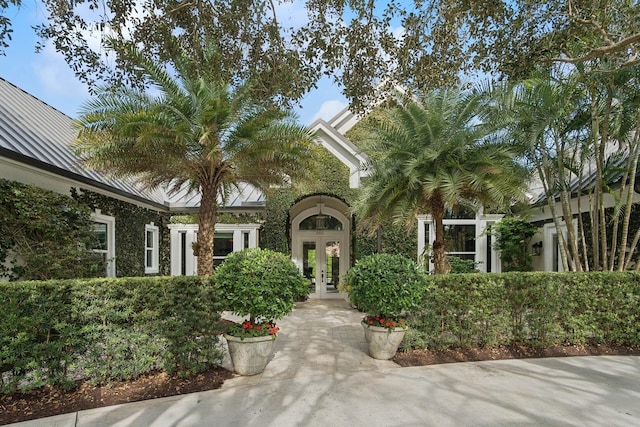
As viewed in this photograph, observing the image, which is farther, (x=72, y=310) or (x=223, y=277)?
(x=223, y=277)

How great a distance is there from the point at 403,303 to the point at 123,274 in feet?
A: 29.9

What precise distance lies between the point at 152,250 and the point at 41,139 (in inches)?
244

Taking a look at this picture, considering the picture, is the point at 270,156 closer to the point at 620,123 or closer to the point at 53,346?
the point at 53,346

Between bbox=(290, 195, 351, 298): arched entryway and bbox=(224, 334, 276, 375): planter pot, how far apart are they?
8.92 meters

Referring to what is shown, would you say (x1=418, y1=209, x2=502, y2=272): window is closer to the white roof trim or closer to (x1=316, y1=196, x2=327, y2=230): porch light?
the white roof trim

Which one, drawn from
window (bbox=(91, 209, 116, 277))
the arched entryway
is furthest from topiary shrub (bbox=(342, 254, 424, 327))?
the arched entryway

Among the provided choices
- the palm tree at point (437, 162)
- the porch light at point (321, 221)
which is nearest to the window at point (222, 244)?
the porch light at point (321, 221)

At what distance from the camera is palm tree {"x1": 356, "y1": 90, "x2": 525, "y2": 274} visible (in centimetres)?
748

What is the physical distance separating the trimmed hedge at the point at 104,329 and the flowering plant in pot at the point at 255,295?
1.08 ft

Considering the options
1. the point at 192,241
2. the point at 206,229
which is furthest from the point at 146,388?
the point at 192,241

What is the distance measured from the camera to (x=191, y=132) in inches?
272

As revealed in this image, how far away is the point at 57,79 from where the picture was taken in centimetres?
740

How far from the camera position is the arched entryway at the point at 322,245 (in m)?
15.1

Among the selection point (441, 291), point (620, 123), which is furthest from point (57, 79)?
point (620, 123)
